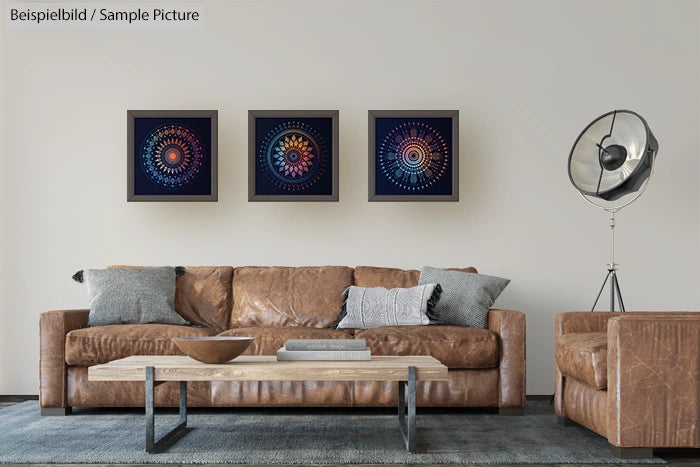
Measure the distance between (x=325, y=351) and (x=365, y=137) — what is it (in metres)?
2.27

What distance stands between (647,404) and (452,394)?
122 cm

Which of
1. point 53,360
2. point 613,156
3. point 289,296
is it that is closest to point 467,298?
point 289,296

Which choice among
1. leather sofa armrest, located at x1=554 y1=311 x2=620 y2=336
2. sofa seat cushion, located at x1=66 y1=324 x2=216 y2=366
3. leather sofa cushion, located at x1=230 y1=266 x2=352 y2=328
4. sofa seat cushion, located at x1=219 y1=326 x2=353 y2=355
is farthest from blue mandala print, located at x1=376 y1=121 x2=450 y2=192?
Result: sofa seat cushion, located at x1=66 y1=324 x2=216 y2=366

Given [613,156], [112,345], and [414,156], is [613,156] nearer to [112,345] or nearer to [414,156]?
[414,156]

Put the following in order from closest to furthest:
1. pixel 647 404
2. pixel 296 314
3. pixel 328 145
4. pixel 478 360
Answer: pixel 647 404 < pixel 478 360 < pixel 296 314 < pixel 328 145

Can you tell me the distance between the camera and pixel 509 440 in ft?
11.0

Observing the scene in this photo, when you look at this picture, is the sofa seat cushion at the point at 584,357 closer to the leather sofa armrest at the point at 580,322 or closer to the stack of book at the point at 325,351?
the leather sofa armrest at the point at 580,322

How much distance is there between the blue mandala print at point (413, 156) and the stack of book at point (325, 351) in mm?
1906

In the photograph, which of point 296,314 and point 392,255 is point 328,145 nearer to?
point 392,255

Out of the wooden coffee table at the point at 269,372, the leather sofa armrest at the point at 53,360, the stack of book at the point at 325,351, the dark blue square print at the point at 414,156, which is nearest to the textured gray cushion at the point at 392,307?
the dark blue square print at the point at 414,156

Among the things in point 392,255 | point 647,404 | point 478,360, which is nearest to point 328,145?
point 392,255

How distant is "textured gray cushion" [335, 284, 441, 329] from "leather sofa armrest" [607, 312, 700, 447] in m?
1.43

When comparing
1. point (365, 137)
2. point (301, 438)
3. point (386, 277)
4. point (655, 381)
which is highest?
point (365, 137)

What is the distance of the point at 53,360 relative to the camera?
3982 mm
